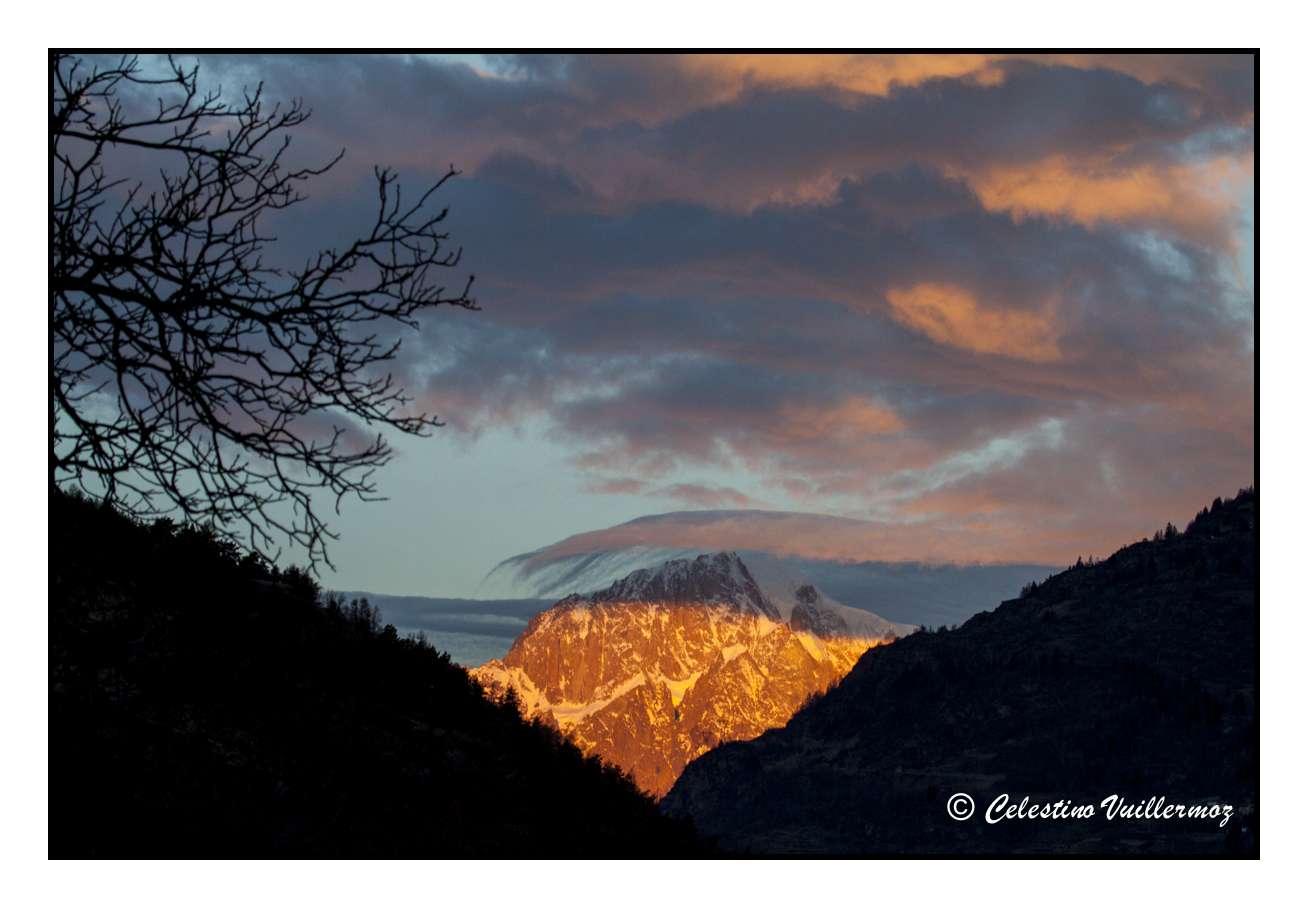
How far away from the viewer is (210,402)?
1277 centimetres

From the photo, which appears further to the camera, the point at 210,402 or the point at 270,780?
the point at 270,780

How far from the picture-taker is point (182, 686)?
1498cm

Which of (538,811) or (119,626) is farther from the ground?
(119,626)

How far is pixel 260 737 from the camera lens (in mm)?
14906

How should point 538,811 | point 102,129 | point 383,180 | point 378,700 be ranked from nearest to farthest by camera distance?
point 383,180 < point 102,129 < point 538,811 < point 378,700

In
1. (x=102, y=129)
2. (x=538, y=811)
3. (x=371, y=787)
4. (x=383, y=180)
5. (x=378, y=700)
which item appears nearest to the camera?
(x=383, y=180)

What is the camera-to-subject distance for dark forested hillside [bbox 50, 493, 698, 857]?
1340 cm

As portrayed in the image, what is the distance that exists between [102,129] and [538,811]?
8914 mm

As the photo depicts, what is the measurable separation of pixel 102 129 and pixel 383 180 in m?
3.24

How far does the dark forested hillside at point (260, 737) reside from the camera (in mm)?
13398

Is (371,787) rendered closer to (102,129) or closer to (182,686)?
(182,686)

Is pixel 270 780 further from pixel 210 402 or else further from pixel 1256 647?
pixel 1256 647
